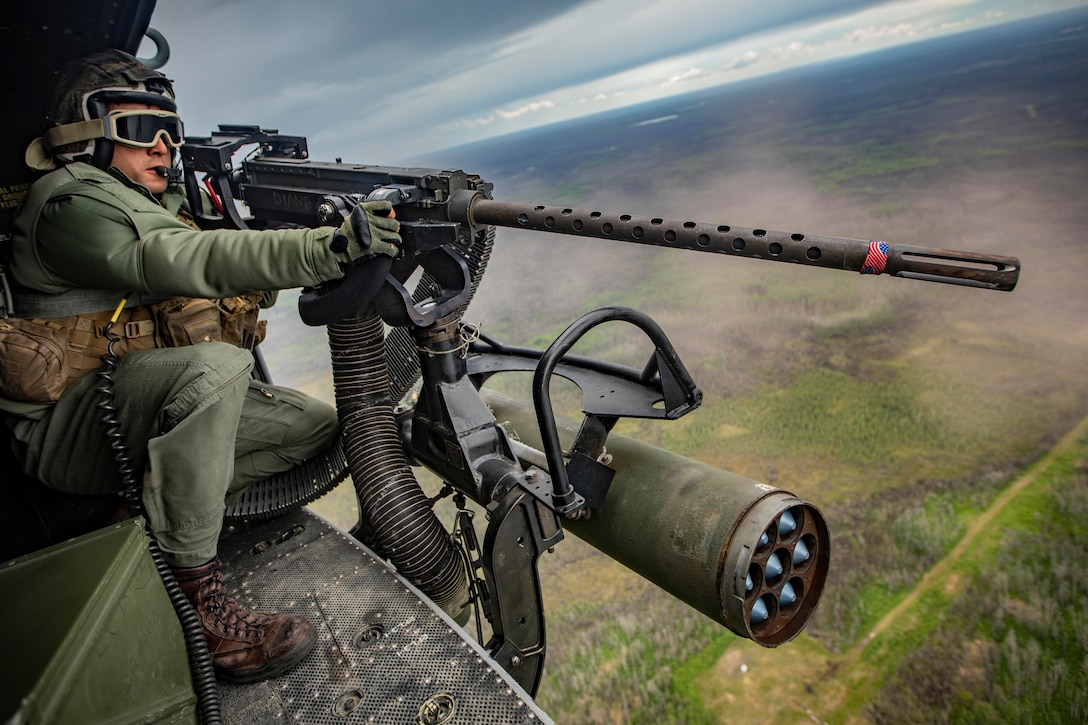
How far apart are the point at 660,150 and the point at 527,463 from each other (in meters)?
21.0

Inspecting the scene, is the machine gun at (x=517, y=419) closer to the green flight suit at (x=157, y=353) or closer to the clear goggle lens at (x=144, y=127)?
the green flight suit at (x=157, y=353)

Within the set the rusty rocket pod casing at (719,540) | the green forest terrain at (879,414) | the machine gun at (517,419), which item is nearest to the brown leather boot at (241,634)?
the machine gun at (517,419)

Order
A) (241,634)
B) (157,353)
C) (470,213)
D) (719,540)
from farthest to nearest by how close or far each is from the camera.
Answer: (470,213) < (157,353) < (241,634) < (719,540)

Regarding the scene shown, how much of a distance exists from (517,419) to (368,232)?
1249 millimetres

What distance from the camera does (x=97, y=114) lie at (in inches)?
109

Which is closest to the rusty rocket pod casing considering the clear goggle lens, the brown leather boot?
the brown leather boot

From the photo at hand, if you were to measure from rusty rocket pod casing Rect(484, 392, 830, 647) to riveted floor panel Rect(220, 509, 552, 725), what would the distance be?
0.67m

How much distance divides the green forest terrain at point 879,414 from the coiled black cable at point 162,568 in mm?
2953

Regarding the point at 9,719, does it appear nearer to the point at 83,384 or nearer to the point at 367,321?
the point at 83,384

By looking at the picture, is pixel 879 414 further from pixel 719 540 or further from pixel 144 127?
pixel 144 127

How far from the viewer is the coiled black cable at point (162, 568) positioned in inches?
88.7

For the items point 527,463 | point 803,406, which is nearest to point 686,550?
point 527,463

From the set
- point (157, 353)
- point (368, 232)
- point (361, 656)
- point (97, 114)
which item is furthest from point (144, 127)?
point (361, 656)

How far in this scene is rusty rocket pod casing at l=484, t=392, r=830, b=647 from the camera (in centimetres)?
213
